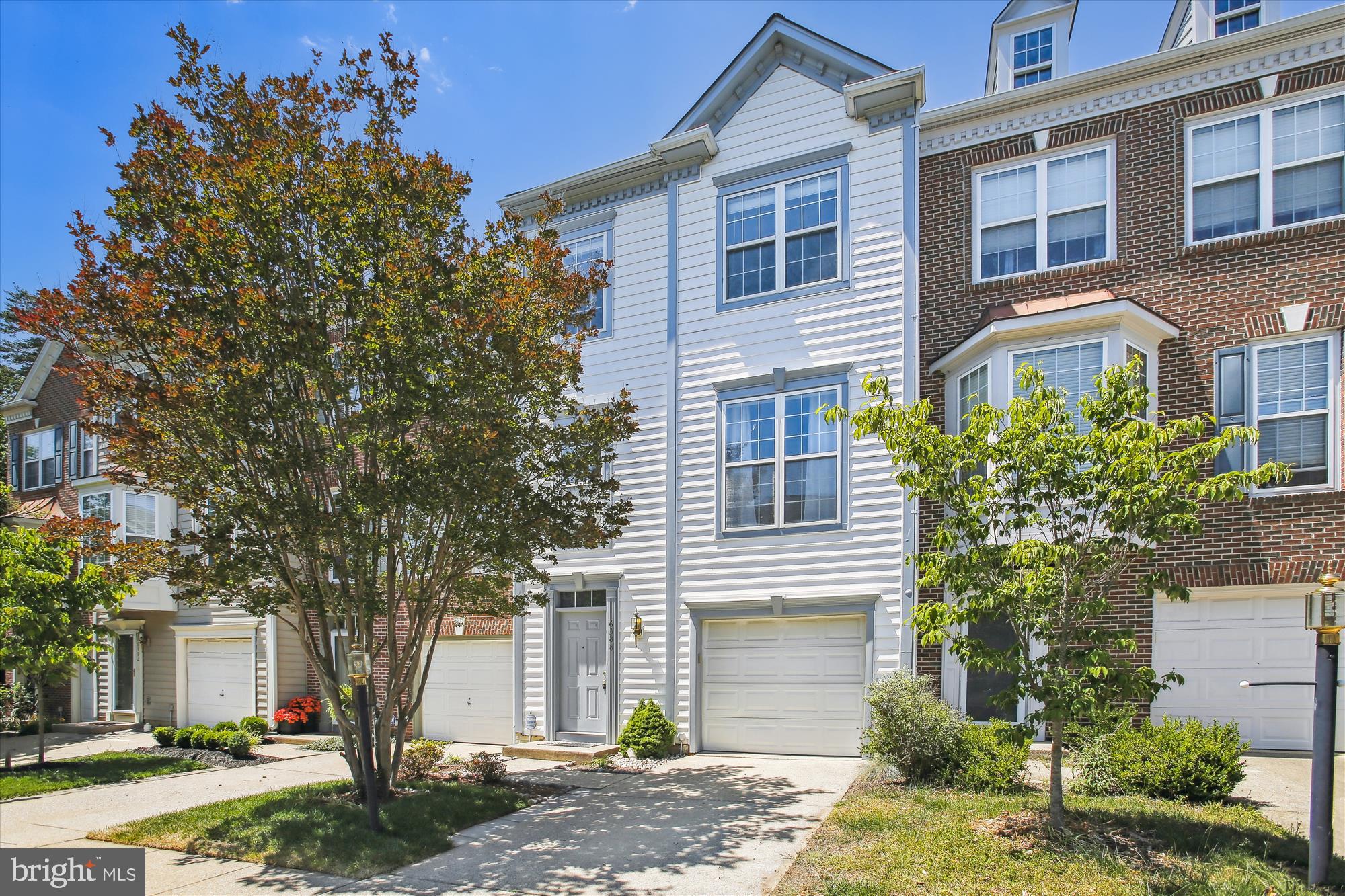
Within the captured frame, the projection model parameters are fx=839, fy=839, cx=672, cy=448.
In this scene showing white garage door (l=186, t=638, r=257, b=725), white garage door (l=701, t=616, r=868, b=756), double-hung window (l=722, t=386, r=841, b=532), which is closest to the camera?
white garage door (l=701, t=616, r=868, b=756)

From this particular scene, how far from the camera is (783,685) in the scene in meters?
13.2

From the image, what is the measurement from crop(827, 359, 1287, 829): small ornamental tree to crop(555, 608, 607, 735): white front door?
7927mm

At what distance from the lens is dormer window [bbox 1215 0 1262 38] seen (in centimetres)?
1185

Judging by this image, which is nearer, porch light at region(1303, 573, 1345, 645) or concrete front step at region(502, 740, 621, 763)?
porch light at region(1303, 573, 1345, 645)

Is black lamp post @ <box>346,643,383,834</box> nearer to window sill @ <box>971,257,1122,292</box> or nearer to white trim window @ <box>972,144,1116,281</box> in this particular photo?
window sill @ <box>971,257,1122,292</box>

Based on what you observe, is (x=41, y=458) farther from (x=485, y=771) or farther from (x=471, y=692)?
(x=485, y=771)

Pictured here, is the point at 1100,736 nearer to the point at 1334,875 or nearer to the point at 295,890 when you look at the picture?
the point at 1334,875

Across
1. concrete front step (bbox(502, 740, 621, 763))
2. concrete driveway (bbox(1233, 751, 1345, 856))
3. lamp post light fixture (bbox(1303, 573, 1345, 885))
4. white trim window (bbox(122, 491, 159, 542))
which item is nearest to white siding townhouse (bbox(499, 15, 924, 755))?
concrete front step (bbox(502, 740, 621, 763))

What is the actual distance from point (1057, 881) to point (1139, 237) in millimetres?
8774

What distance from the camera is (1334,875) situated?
6.36 m

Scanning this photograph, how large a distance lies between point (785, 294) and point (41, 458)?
79.9ft

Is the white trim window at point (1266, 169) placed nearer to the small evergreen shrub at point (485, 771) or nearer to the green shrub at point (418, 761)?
the small evergreen shrub at point (485, 771)

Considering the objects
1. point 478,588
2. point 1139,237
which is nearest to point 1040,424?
point 1139,237

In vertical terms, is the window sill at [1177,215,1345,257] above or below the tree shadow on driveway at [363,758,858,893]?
above
